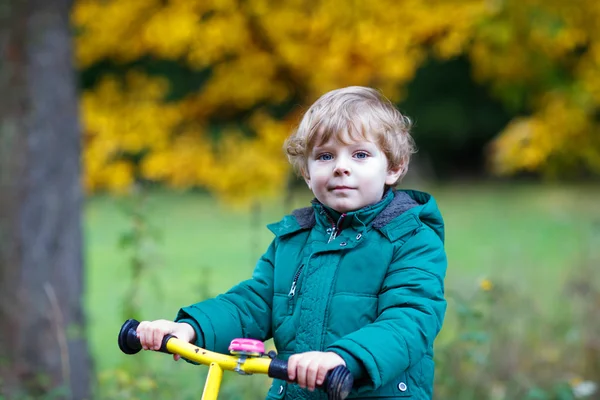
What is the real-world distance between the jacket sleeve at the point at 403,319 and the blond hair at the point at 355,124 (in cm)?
28

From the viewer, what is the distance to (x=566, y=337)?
18.1 feet

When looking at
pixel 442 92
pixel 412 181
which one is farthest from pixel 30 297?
pixel 442 92

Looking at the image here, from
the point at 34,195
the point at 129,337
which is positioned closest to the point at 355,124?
the point at 129,337

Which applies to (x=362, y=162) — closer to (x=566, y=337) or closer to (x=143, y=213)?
(x=143, y=213)

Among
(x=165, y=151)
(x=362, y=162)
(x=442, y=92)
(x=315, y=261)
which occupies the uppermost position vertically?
(x=442, y=92)

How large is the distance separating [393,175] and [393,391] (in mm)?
677

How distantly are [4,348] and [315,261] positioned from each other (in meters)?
2.91

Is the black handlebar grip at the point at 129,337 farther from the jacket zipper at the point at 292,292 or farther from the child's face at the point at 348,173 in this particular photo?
the child's face at the point at 348,173

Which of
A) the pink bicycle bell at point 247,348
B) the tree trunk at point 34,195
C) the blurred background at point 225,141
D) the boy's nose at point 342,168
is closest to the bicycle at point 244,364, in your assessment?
the pink bicycle bell at point 247,348

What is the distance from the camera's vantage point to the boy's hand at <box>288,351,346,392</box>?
2326 mm

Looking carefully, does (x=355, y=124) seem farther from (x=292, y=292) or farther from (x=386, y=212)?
(x=292, y=292)

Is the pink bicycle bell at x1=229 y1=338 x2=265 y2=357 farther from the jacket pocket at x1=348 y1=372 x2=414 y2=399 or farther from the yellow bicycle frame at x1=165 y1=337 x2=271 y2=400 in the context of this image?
the jacket pocket at x1=348 y1=372 x2=414 y2=399

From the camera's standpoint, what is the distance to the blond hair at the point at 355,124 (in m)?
2.81

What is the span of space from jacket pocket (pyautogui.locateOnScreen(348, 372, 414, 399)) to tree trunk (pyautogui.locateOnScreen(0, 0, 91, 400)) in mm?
2767
